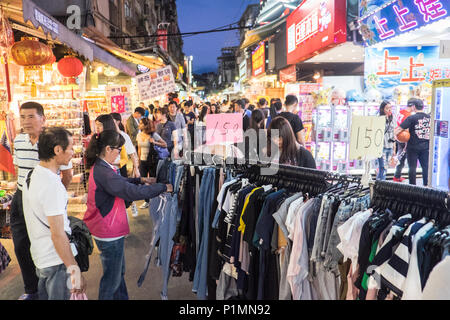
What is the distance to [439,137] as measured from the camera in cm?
442

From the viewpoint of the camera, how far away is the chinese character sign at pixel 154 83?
26.9 ft

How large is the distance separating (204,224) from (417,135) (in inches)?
227

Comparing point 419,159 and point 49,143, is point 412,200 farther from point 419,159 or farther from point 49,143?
point 419,159

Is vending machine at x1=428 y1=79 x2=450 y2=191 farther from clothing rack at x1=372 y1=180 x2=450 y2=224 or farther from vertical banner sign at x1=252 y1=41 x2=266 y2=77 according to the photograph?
vertical banner sign at x1=252 y1=41 x2=266 y2=77

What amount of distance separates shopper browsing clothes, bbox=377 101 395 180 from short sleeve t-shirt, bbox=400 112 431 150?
31.9 inches

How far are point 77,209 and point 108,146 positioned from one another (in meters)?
4.42

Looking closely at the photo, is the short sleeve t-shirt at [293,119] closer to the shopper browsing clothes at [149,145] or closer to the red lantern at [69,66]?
the shopper browsing clothes at [149,145]

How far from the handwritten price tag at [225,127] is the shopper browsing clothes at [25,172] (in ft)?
5.96

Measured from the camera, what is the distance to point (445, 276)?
1.54 m

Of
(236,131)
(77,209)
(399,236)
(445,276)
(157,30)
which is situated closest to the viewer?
(445,276)

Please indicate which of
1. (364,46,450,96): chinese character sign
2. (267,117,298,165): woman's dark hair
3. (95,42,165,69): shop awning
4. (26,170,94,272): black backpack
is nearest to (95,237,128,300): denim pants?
(26,170,94,272): black backpack

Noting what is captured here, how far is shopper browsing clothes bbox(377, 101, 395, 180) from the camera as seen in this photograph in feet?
25.7

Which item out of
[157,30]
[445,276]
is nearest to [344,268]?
[445,276]
